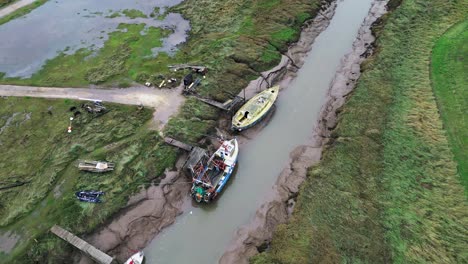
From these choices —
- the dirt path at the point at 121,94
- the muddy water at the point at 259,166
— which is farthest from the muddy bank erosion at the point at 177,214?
the dirt path at the point at 121,94

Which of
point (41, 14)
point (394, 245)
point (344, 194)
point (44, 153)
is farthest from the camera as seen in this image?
point (41, 14)

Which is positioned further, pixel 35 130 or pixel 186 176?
pixel 35 130

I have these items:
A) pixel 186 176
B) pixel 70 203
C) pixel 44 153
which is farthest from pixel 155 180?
pixel 44 153

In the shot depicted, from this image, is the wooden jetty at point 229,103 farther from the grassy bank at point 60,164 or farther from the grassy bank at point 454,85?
the grassy bank at point 454,85

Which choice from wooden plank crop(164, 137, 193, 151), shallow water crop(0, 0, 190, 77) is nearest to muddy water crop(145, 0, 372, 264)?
wooden plank crop(164, 137, 193, 151)

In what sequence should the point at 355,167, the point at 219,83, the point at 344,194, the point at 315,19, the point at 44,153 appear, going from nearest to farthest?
the point at 344,194, the point at 355,167, the point at 44,153, the point at 219,83, the point at 315,19

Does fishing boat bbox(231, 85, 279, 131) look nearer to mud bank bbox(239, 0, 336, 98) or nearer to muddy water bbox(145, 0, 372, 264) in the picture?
muddy water bbox(145, 0, 372, 264)

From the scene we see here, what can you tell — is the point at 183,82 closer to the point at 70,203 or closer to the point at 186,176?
the point at 186,176

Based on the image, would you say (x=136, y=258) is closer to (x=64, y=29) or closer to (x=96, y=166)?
(x=96, y=166)
